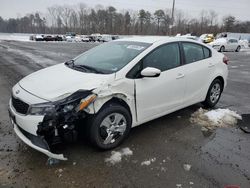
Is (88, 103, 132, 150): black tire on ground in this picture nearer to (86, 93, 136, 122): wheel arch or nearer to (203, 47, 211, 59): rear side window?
(86, 93, 136, 122): wheel arch

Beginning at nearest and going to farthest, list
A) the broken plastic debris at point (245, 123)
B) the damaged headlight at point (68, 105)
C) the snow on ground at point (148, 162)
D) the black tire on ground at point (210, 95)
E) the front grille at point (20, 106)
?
the damaged headlight at point (68, 105), the front grille at point (20, 106), the snow on ground at point (148, 162), the broken plastic debris at point (245, 123), the black tire on ground at point (210, 95)

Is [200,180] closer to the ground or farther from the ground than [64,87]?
closer to the ground

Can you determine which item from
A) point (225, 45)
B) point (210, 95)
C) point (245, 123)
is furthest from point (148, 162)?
point (225, 45)

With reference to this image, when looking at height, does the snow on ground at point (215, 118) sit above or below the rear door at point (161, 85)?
below

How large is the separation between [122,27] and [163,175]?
3850 inches

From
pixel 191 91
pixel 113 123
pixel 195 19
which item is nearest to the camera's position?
pixel 113 123

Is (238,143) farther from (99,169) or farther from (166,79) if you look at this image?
(99,169)

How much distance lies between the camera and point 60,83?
3471 mm

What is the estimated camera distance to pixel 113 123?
3.61 m

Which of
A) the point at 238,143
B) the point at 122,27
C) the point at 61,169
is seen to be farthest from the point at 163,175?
the point at 122,27

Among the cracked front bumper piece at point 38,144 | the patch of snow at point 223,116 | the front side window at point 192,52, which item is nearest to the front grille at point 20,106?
the cracked front bumper piece at point 38,144

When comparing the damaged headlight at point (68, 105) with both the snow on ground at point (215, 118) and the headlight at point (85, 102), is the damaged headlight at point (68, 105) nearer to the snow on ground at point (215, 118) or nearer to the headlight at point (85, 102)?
the headlight at point (85, 102)

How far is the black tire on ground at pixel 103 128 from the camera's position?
11.0 feet

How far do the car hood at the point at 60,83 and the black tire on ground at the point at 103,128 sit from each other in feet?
1.23
